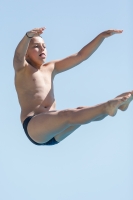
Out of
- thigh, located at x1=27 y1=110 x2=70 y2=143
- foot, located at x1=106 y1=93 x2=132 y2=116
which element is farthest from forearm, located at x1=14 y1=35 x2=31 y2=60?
foot, located at x1=106 y1=93 x2=132 y2=116

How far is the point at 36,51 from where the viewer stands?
1370 cm

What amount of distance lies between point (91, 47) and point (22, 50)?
Result: 6.13 feet

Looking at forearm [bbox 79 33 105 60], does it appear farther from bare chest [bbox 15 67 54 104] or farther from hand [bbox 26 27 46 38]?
hand [bbox 26 27 46 38]

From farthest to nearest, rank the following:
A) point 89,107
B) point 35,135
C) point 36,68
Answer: point 36,68 → point 35,135 → point 89,107

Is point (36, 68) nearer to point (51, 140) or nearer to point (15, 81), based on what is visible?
point (15, 81)

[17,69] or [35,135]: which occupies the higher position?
[17,69]

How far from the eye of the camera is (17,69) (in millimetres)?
13242

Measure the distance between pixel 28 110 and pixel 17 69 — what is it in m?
0.91

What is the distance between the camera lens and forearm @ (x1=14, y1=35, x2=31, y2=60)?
41.2 feet

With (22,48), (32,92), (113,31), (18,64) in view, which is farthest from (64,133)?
(113,31)

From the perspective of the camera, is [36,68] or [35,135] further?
[36,68]

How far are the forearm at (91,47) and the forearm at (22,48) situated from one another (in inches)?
68.2

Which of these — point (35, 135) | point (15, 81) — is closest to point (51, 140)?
point (35, 135)

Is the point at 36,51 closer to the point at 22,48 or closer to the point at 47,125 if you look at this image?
the point at 22,48
